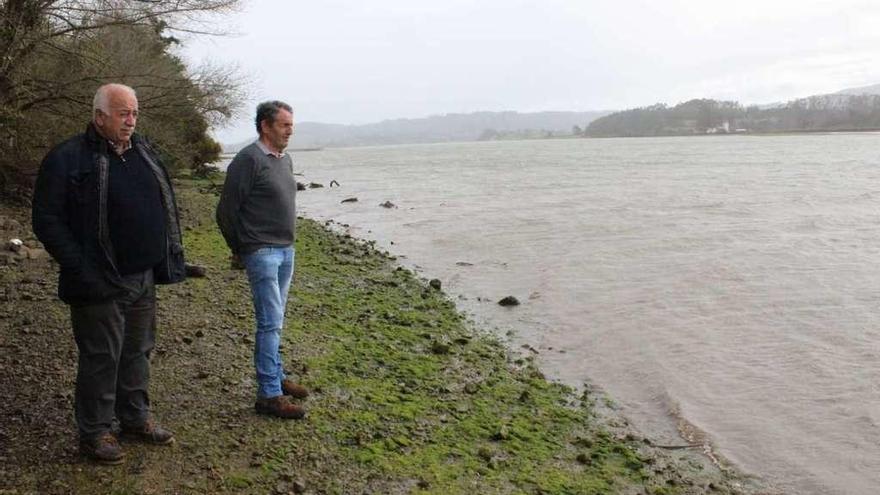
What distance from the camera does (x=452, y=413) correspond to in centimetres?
726

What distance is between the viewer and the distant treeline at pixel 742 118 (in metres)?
130

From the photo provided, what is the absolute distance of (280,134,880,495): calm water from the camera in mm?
8414

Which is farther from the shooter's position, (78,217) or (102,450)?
(102,450)

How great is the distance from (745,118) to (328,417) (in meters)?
160

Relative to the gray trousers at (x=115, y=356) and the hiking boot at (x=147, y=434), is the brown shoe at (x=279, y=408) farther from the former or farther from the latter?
the gray trousers at (x=115, y=356)

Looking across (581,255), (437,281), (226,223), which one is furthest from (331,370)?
(581,255)

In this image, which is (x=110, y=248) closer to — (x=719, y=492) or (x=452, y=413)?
(x=452, y=413)

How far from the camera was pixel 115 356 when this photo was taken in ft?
15.0

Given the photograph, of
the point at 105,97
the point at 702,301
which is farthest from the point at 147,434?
the point at 702,301

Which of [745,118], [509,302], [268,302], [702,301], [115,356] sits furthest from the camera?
[745,118]

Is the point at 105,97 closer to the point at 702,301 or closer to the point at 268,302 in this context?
the point at 268,302

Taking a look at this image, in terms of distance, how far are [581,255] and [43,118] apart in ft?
44.2

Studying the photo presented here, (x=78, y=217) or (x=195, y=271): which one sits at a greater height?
(x=78, y=217)

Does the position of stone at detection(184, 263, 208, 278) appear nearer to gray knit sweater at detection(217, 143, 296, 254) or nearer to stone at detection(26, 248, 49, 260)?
stone at detection(26, 248, 49, 260)
